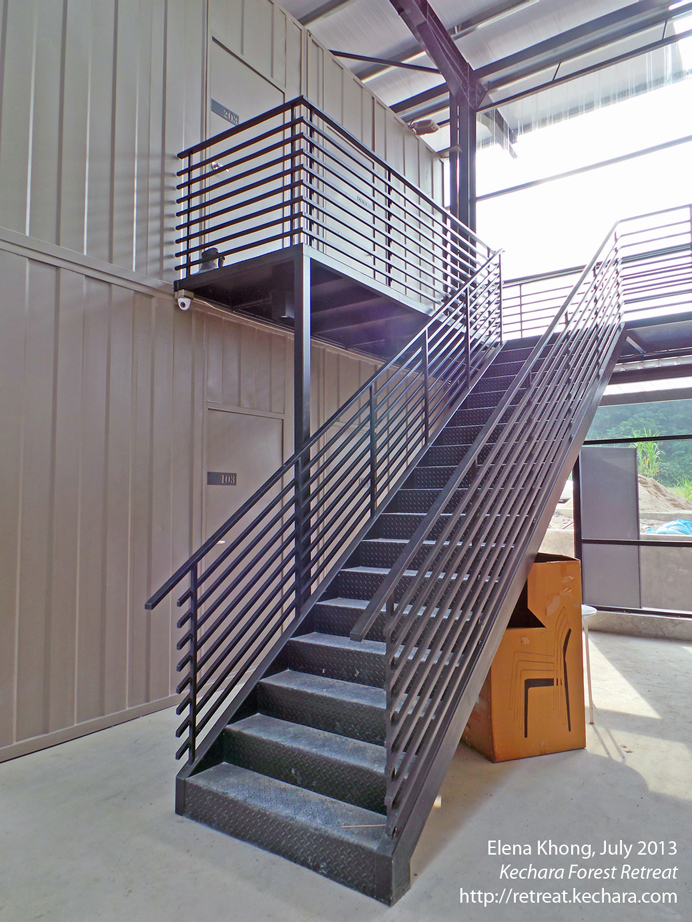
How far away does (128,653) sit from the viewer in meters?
4.11

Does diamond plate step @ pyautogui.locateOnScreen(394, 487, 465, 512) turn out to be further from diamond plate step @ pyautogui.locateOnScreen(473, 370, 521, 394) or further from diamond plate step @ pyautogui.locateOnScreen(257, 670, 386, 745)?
diamond plate step @ pyautogui.locateOnScreen(473, 370, 521, 394)

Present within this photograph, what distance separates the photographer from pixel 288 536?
4766mm

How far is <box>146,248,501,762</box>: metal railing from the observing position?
298 centimetres

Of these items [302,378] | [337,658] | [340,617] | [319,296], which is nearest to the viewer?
[337,658]

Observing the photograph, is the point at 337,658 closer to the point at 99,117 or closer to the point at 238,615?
the point at 238,615

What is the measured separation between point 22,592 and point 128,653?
92 centimetres

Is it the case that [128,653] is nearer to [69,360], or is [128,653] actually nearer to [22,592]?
[22,592]

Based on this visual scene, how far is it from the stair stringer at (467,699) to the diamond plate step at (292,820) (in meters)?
0.08

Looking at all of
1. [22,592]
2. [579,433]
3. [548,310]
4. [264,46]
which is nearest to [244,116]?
[264,46]

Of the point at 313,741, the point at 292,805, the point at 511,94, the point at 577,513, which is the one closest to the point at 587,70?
the point at 511,94

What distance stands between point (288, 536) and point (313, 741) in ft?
7.04

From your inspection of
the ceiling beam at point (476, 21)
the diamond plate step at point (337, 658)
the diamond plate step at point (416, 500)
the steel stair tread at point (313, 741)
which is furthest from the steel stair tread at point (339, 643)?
the ceiling beam at point (476, 21)

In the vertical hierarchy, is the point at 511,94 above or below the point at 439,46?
above

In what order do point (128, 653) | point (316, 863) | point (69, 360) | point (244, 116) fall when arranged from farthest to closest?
point (244, 116) → point (128, 653) → point (69, 360) → point (316, 863)
